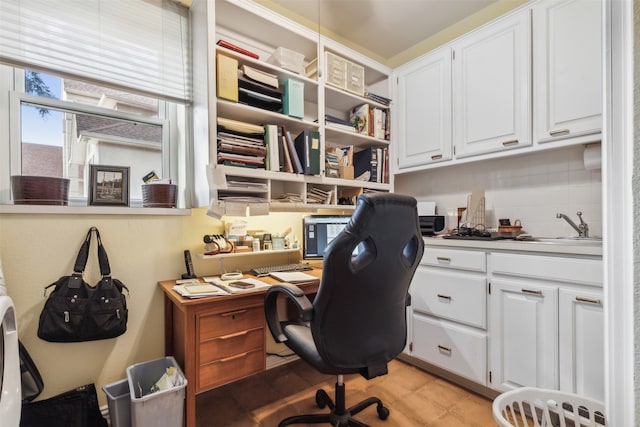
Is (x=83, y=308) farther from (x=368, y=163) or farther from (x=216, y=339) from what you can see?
(x=368, y=163)

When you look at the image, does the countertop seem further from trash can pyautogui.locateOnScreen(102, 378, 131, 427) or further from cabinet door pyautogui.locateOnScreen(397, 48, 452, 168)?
trash can pyautogui.locateOnScreen(102, 378, 131, 427)

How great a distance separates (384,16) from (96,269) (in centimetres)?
262

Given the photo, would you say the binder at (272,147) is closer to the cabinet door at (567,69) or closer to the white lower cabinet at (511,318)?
the white lower cabinet at (511,318)

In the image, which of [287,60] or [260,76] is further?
[287,60]

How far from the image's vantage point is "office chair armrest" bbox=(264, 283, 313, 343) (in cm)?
124

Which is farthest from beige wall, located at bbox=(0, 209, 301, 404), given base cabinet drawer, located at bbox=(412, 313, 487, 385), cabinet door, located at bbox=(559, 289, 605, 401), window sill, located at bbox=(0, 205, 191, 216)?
cabinet door, located at bbox=(559, 289, 605, 401)

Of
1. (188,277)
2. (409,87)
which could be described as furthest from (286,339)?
(409,87)

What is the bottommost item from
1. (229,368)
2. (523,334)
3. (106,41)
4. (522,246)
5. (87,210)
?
(229,368)

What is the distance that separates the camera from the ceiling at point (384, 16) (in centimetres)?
220

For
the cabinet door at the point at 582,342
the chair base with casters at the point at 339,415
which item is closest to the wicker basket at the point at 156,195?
the chair base with casters at the point at 339,415

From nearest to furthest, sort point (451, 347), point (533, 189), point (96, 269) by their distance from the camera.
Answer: point (96, 269)
point (451, 347)
point (533, 189)

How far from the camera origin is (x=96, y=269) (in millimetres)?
1594

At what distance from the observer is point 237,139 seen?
1.78 m

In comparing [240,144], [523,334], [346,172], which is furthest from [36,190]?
[523,334]
